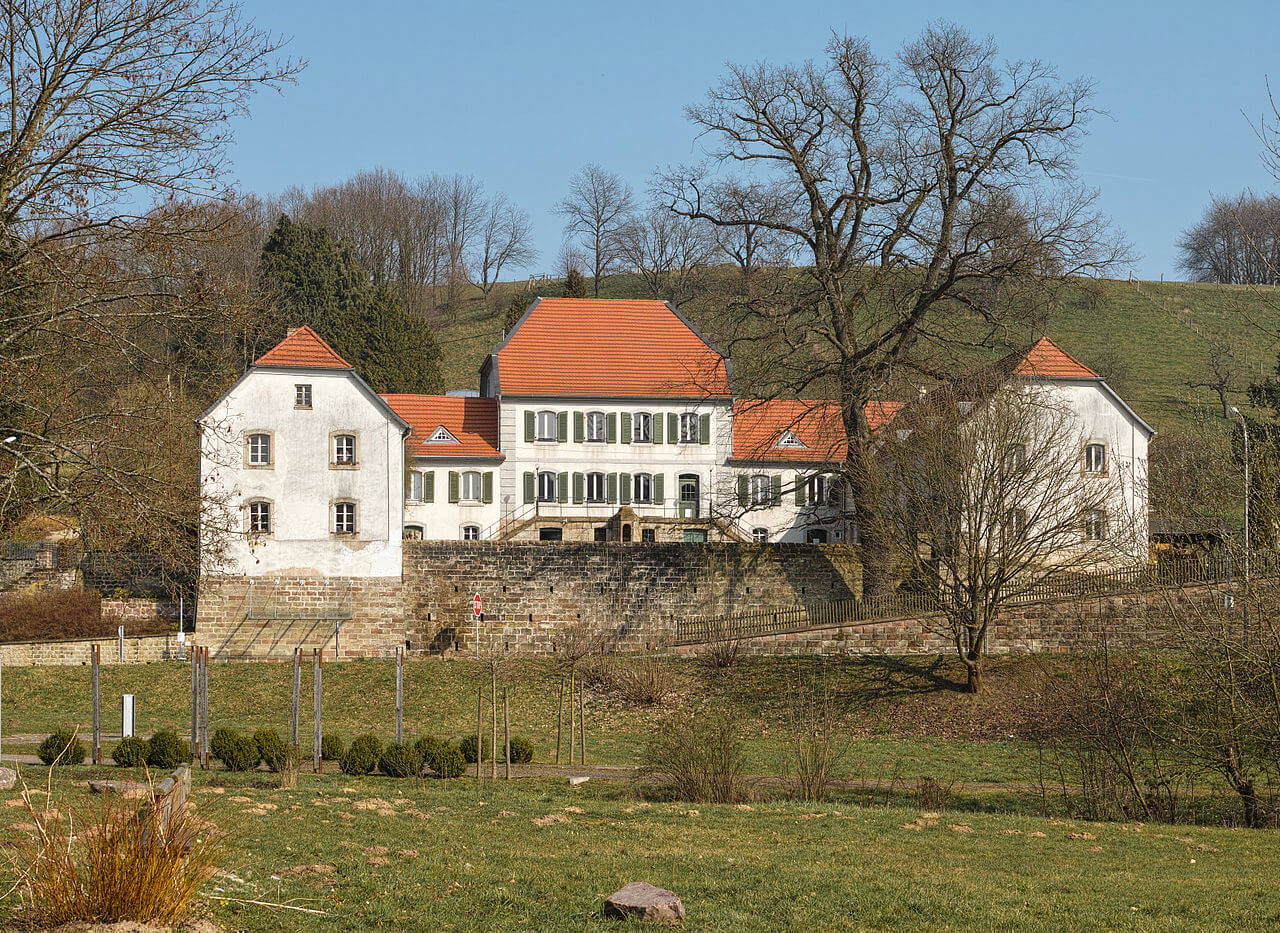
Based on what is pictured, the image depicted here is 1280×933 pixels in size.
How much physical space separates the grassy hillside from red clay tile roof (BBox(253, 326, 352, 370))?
93.9 ft

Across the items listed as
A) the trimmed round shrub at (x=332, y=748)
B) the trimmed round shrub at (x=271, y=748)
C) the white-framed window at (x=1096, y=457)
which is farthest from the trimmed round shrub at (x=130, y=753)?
the white-framed window at (x=1096, y=457)

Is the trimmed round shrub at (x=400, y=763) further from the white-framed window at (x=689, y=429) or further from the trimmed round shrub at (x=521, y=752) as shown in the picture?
the white-framed window at (x=689, y=429)

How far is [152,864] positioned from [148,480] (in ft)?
27.2

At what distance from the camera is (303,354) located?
121 ft

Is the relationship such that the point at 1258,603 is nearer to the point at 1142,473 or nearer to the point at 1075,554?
the point at 1075,554

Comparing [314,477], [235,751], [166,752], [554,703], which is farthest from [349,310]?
[166,752]

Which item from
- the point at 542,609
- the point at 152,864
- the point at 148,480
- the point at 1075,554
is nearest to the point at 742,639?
the point at 542,609

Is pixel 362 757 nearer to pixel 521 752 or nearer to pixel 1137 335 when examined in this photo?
pixel 521 752

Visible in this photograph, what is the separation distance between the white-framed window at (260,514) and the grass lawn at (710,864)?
20.8 metres

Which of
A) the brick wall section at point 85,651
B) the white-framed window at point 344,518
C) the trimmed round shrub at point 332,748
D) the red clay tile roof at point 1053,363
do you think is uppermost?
the red clay tile roof at point 1053,363

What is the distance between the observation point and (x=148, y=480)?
14.8 meters

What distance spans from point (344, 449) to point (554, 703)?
11.1 m

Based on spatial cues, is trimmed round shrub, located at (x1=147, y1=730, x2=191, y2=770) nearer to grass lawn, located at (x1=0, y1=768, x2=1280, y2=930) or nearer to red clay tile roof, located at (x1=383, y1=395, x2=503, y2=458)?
grass lawn, located at (x1=0, y1=768, x2=1280, y2=930)

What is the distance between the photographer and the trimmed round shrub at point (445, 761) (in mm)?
18016
